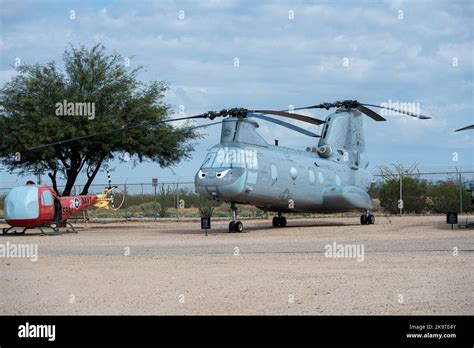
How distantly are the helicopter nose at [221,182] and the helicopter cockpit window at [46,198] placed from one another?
542 cm

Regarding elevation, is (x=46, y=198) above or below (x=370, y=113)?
below

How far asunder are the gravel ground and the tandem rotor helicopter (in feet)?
17.2

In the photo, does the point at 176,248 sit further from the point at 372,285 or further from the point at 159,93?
the point at 159,93

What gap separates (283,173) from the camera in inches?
1248

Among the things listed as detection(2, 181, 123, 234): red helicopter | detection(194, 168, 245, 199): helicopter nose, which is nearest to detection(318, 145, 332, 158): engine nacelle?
detection(194, 168, 245, 199): helicopter nose

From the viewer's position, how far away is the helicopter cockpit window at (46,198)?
29.9m

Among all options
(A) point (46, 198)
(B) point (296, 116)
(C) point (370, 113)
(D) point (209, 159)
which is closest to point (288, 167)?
(B) point (296, 116)

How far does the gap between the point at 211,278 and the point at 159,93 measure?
81.3 feet

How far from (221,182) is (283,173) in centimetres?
378

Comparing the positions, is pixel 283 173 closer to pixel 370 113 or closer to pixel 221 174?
pixel 221 174

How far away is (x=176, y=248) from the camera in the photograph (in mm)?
22406

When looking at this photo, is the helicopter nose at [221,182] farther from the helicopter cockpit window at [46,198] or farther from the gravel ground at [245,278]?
the helicopter cockpit window at [46,198]

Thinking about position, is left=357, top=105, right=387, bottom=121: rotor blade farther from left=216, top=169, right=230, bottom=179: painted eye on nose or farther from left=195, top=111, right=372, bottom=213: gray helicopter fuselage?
left=216, top=169, right=230, bottom=179: painted eye on nose
